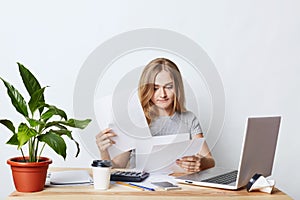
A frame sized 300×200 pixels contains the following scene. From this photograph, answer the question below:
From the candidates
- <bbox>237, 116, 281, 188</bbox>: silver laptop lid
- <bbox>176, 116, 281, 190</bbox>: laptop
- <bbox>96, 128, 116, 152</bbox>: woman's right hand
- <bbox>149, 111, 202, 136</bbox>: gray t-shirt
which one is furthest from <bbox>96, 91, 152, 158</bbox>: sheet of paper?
<bbox>237, 116, 281, 188</bbox>: silver laptop lid

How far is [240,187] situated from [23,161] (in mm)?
730

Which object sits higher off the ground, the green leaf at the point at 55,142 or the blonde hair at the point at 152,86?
the blonde hair at the point at 152,86

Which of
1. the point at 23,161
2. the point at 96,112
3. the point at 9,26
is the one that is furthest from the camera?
the point at 9,26

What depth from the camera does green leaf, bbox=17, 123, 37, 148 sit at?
134 centimetres

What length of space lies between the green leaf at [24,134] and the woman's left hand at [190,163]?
615 millimetres

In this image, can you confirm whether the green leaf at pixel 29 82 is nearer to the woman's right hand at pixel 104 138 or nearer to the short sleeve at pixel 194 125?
the woman's right hand at pixel 104 138

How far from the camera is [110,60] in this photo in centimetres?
161

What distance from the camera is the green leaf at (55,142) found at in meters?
1.38

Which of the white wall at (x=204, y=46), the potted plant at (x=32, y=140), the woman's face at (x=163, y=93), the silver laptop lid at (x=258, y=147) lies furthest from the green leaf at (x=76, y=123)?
the white wall at (x=204, y=46)

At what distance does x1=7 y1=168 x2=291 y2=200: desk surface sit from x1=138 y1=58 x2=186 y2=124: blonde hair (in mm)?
367

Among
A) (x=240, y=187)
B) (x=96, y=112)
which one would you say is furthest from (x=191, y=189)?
(x=96, y=112)

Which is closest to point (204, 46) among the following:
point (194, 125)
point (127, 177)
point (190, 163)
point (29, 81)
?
point (194, 125)

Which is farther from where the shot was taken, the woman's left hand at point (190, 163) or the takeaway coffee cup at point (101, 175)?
the woman's left hand at point (190, 163)

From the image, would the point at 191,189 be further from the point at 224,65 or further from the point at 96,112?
the point at 224,65
